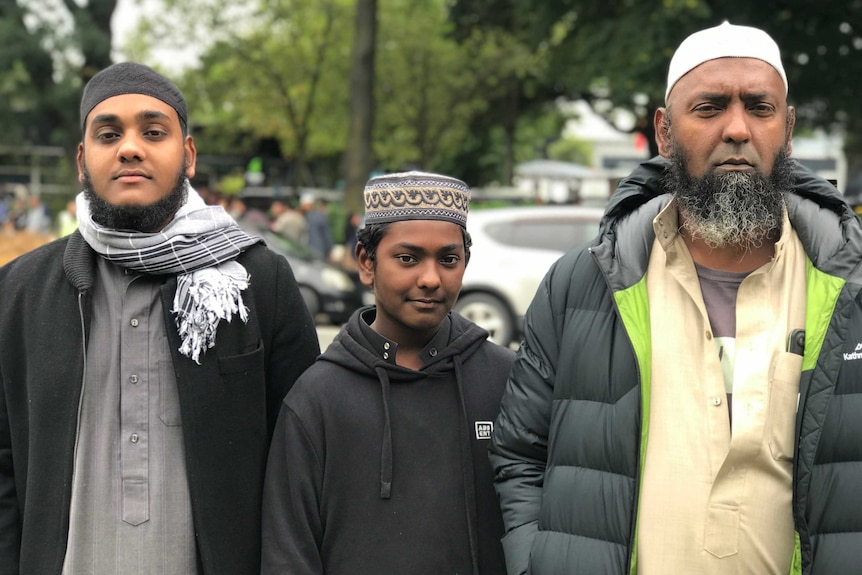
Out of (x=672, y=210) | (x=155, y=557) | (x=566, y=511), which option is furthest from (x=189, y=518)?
(x=672, y=210)

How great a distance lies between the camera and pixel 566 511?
2639 mm

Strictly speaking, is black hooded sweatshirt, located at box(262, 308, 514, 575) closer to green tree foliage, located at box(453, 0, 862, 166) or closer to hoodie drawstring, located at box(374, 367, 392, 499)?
hoodie drawstring, located at box(374, 367, 392, 499)

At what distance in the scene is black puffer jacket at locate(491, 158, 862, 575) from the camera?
2.48 metres

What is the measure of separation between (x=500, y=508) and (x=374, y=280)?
2.38ft

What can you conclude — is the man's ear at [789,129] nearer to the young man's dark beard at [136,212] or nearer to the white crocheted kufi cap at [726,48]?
the white crocheted kufi cap at [726,48]

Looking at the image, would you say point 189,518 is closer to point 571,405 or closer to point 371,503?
point 371,503

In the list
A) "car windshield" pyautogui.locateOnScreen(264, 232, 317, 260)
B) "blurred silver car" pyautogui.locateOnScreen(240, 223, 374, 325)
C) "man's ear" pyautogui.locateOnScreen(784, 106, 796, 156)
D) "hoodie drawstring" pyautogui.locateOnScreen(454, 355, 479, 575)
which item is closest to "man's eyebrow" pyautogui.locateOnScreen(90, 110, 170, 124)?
"hoodie drawstring" pyautogui.locateOnScreen(454, 355, 479, 575)

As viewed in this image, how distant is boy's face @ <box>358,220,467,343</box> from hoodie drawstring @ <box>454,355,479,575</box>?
0.67ft

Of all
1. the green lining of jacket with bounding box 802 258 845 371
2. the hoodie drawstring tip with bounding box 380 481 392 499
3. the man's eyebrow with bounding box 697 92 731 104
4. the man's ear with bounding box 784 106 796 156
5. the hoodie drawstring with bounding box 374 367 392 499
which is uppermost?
the man's eyebrow with bounding box 697 92 731 104

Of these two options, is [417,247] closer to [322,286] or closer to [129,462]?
[129,462]

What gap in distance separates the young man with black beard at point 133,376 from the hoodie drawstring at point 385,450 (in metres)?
0.36

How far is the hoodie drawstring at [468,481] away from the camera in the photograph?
9.44 ft

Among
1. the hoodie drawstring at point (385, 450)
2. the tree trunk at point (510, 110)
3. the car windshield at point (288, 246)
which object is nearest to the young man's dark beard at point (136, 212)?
the hoodie drawstring at point (385, 450)

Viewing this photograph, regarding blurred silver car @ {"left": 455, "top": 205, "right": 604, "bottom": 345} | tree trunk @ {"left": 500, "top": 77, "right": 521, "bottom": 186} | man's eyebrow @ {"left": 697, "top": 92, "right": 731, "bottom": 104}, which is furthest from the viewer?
tree trunk @ {"left": 500, "top": 77, "right": 521, "bottom": 186}
